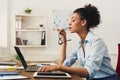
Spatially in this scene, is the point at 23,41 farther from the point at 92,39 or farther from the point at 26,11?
the point at 92,39

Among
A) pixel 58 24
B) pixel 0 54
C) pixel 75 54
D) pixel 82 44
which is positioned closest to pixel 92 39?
pixel 82 44

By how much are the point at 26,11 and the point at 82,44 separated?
5.91 ft

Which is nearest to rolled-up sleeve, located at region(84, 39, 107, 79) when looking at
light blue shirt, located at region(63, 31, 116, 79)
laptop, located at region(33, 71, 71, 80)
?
light blue shirt, located at region(63, 31, 116, 79)

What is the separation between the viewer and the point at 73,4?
12.4 ft

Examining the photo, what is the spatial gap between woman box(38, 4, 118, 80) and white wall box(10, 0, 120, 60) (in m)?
1.69

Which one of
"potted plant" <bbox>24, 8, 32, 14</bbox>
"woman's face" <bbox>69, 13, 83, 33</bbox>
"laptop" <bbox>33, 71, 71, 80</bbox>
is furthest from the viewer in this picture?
"potted plant" <bbox>24, 8, 32, 14</bbox>

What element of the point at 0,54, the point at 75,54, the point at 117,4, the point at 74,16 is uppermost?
the point at 117,4

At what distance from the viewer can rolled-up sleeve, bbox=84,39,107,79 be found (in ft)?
5.71

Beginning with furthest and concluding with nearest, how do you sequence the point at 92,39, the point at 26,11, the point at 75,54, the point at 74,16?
A: the point at 26,11 → the point at 75,54 → the point at 74,16 → the point at 92,39

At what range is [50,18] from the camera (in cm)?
375

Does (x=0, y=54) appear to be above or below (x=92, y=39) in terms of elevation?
below

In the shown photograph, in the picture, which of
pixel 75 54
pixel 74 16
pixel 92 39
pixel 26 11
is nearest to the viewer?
pixel 92 39

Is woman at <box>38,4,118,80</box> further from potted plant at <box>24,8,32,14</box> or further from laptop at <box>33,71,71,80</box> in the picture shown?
potted plant at <box>24,8,32,14</box>

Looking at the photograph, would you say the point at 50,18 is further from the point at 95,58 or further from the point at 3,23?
the point at 95,58
